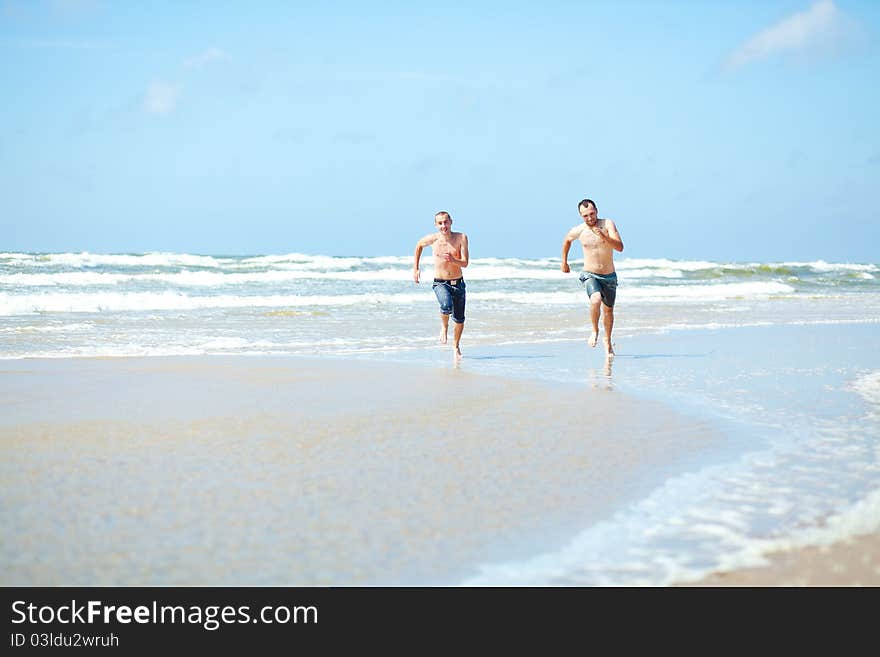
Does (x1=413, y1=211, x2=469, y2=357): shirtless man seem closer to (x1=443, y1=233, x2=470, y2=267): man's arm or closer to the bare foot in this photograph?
(x1=443, y1=233, x2=470, y2=267): man's arm

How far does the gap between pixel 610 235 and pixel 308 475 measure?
5.84 meters

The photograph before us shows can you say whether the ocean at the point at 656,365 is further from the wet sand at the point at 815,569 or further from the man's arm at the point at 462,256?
the man's arm at the point at 462,256

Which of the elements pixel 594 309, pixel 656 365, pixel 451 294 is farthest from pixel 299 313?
pixel 656 365

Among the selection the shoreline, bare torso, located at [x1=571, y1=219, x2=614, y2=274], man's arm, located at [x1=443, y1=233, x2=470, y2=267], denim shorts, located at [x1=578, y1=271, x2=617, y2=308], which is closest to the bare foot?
the shoreline

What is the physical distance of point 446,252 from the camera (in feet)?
32.4

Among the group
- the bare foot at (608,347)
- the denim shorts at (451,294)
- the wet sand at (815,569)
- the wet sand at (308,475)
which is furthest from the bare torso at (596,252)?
the wet sand at (815,569)

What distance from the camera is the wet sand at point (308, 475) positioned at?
9.38 feet

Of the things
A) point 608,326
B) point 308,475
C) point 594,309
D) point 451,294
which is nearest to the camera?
point 308,475

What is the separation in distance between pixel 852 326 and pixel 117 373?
35.1 ft

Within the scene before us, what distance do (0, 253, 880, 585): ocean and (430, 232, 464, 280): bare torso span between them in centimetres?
92

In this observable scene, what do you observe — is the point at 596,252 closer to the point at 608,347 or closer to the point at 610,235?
the point at 610,235

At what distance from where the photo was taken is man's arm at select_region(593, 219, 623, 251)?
902cm

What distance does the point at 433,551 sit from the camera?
116 inches
